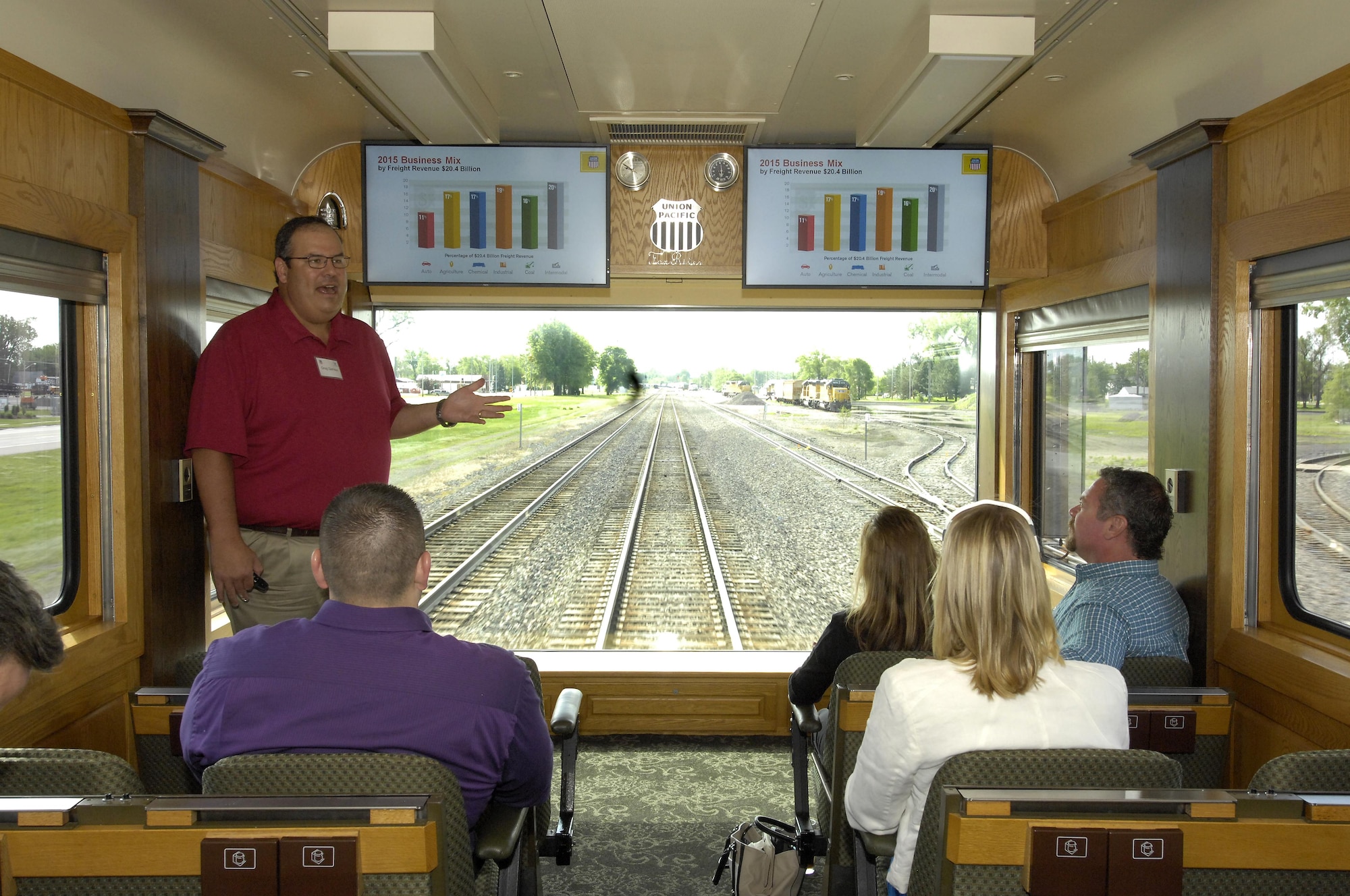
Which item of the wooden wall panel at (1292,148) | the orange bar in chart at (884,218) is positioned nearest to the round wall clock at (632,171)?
the orange bar in chart at (884,218)

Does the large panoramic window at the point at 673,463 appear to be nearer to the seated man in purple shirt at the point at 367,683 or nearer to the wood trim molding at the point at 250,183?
the wood trim molding at the point at 250,183

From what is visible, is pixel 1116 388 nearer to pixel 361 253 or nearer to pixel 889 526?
pixel 889 526

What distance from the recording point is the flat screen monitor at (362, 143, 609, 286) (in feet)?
12.3

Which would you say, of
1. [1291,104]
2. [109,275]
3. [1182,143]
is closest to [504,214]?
[109,275]

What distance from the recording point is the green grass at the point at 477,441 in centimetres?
434

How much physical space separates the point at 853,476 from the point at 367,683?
3.36 meters

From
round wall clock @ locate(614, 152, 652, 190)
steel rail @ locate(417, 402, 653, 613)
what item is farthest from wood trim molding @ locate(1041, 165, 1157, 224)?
steel rail @ locate(417, 402, 653, 613)

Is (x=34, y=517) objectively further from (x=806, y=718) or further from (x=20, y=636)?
(x=806, y=718)

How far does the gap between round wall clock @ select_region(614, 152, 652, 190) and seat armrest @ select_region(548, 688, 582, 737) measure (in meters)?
2.20

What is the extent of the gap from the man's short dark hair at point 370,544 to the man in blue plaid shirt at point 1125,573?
1637mm

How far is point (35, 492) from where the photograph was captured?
239 centimetres

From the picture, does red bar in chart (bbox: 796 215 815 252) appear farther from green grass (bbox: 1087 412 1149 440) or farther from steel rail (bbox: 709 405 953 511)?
green grass (bbox: 1087 412 1149 440)

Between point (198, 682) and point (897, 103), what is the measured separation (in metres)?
2.69

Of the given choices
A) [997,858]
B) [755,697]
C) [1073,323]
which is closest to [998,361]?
[1073,323]
